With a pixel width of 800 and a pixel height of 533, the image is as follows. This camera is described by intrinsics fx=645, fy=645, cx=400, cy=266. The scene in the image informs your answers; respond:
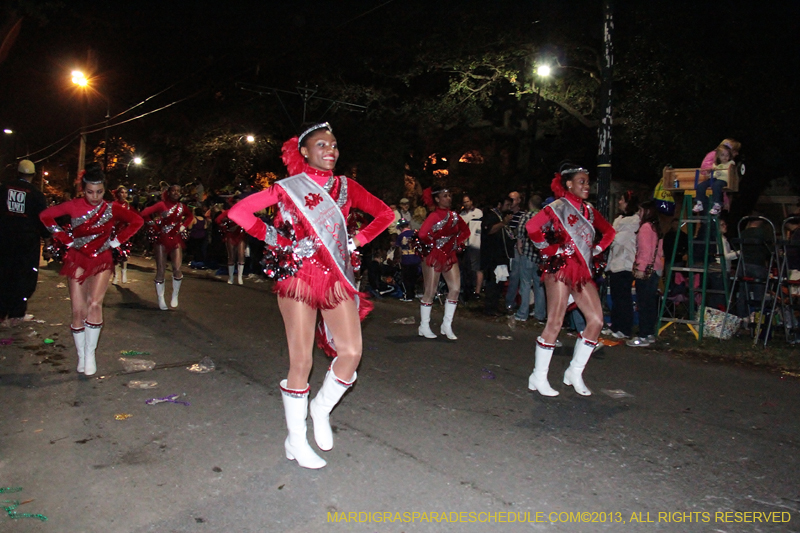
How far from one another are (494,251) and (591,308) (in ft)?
19.4

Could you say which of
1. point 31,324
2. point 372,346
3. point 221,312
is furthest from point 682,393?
point 31,324

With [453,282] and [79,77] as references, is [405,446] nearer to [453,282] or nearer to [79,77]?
[453,282]

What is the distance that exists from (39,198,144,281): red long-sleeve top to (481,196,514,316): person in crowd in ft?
21.2

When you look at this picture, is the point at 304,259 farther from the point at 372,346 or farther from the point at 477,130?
the point at 477,130

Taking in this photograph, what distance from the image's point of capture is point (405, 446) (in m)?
4.43

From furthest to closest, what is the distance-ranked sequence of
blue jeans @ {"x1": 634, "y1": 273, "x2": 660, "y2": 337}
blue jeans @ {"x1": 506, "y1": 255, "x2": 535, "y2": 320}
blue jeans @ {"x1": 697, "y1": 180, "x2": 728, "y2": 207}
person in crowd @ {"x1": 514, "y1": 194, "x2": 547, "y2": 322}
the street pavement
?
blue jeans @ {"x1": 506, "y1": 255, "x2": 535, "y2": 320} < person in crowd @ {"x1": 514, "y1": 194, "x2": 547, "y2": 322} < blue jeans @ {"x1": 634, "y1": 273, "x2": 660, "y2": 337} < blue jeans @ {"x1": 697, "y1": 180, "x2": 728, "y2": 207} < the street pavement

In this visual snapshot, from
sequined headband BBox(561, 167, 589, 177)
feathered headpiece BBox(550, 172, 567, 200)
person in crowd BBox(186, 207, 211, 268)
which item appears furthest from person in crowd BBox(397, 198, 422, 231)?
sequined headband BBox(561, 167, 589, 177)

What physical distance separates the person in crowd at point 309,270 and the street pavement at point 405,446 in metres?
0.48

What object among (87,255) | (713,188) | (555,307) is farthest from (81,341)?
(713,188)

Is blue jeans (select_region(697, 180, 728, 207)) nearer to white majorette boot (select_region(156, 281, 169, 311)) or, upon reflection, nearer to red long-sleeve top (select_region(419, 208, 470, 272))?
red long-sleeve top (select_region(419, 208, 470, 272))

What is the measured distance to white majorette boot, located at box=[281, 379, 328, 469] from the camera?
13.1 feet

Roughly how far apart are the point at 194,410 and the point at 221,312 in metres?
5.15

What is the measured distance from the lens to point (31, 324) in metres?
8.62

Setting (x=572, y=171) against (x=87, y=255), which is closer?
(x=572, y=171)
